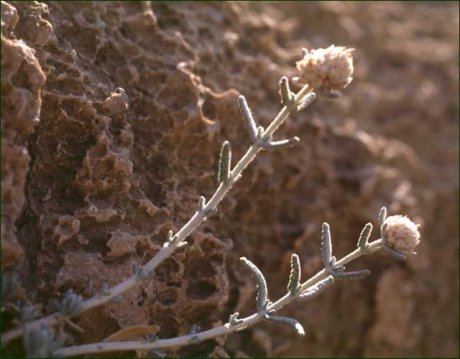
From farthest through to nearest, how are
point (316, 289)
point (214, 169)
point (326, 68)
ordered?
point (214, 169) → point (316, 289) → point (326, 68)

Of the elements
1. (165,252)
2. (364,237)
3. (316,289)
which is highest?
(364,237)

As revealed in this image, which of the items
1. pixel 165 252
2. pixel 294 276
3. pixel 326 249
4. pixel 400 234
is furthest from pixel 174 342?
pixel 400 234

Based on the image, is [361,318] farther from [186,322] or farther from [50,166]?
[50,166]

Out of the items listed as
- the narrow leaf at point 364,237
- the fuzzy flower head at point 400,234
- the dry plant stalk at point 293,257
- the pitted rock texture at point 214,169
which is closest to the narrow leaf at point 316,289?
the dry plant stalk at point 293,257

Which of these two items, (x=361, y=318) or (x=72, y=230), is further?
(x=361, y=318)

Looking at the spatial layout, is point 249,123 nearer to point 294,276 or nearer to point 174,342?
point 294,276

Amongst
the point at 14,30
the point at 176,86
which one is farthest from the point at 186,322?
the point at 14,30
